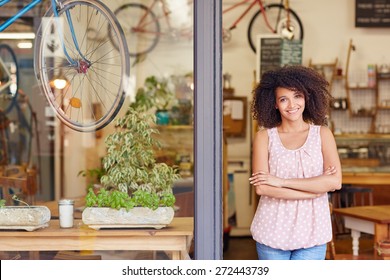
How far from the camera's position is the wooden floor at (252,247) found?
6.80 metres

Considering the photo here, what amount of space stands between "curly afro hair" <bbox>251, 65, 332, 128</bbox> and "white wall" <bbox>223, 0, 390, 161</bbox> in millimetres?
5758

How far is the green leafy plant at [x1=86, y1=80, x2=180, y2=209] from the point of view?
427cm

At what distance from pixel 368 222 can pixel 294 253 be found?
2084 millimetres

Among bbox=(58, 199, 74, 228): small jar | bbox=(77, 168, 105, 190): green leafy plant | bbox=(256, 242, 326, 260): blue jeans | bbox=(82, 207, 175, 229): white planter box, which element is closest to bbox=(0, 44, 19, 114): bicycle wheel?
bbox=(77, 168, 105, 190): green leafy plant

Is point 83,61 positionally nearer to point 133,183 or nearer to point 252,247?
point 133,183

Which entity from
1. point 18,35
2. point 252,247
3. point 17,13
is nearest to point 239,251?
point 252,247

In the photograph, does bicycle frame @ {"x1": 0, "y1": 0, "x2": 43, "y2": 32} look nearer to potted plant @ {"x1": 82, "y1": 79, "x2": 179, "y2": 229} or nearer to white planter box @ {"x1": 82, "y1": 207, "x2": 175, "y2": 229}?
potted plant @ {"x1": 82, "y1": 79, "x2": 179, "y2": 229}

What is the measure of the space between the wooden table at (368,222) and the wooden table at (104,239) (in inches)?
79.4

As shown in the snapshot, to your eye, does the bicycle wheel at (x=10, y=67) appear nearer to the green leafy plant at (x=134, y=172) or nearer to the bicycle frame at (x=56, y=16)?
the bicycle frame at (x=56, y=16)

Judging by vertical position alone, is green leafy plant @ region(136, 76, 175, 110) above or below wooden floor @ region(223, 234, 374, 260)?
above

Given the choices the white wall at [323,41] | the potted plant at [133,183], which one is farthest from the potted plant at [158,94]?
the potted plant at [133,183]

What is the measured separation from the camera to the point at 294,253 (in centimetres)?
408
